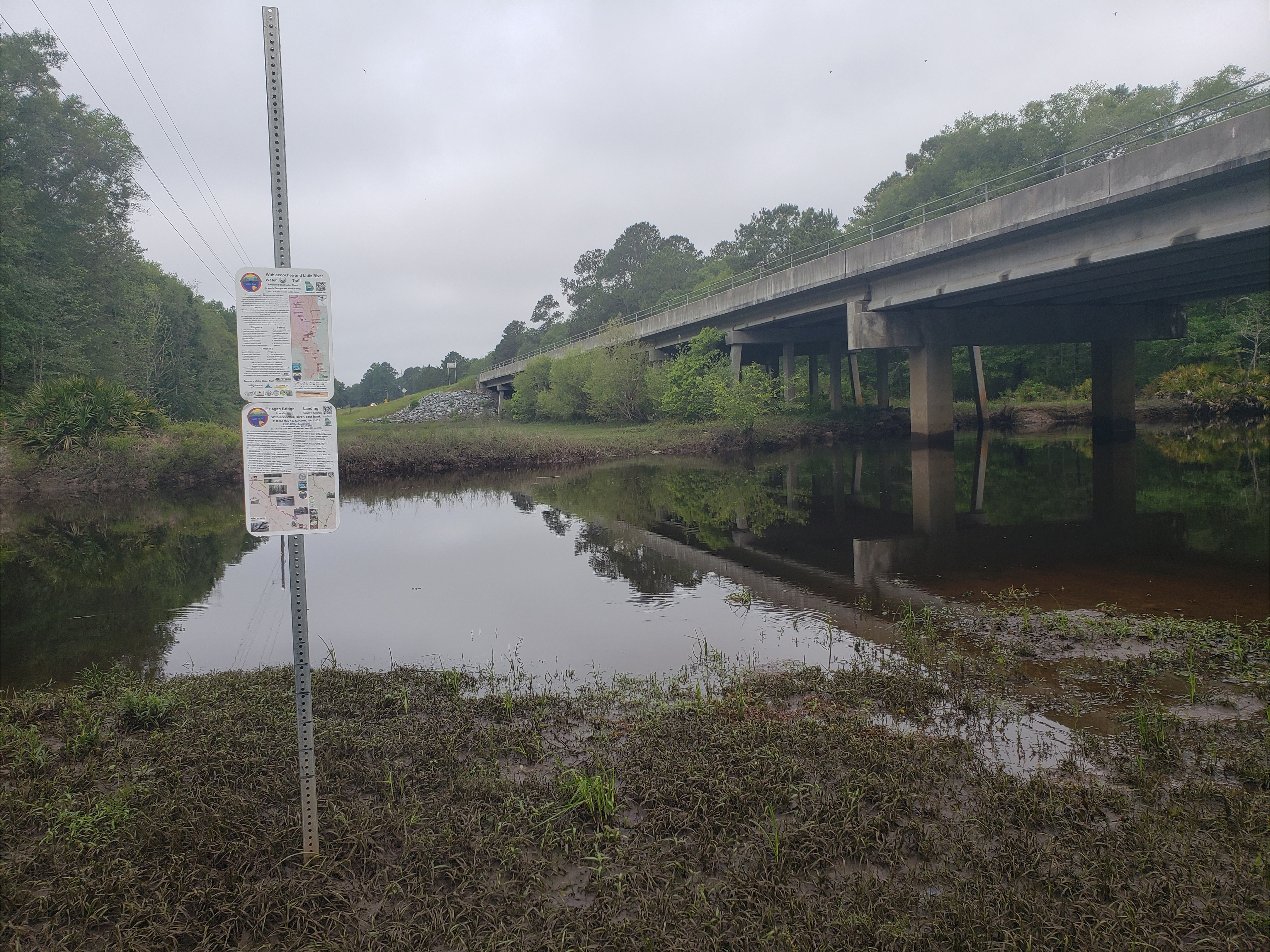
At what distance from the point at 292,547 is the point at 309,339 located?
88cm

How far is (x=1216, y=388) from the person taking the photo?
4131cm

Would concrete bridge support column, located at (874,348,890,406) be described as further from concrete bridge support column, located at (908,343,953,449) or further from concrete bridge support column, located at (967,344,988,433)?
concrete bridge support column, located at (908,343,953,449)

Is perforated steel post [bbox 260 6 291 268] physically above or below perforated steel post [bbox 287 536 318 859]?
above

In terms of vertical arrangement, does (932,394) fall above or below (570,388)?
below

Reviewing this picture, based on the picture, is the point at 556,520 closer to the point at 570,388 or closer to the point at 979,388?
the point at 979,388

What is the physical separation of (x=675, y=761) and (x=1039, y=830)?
1805 mm

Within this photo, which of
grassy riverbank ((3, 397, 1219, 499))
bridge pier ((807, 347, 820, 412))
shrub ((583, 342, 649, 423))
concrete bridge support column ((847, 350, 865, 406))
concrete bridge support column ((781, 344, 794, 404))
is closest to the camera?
grassy riverbank ((3, 397, 1219, 499))

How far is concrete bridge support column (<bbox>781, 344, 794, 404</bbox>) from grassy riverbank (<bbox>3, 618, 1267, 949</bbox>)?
36.6 meters

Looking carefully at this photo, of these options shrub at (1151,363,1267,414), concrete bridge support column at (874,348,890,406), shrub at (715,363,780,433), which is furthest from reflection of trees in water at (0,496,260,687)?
shrub at (1151,363,1267,414)

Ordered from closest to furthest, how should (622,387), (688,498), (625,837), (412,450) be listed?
(625,837) → (688,498) → (412,450) → (622,387)

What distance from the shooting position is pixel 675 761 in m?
4.46

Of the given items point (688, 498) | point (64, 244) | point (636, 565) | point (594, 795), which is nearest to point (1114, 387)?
point (688, 498)

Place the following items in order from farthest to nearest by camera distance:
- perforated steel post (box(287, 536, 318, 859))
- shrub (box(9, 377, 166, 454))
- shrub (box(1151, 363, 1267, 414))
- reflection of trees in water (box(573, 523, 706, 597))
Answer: shrub (box(1151, 363, 1267, 414)), shrub (box(9, 377, 166, 454)), reflection of trees in water (box(573, 523, 706, 597)), perforated steel post (box(287, 536, 318, 859))

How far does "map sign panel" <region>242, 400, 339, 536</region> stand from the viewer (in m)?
3.32
